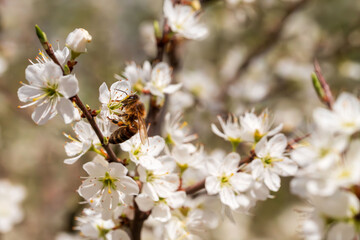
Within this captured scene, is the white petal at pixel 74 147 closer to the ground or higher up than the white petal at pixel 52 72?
closer to the ground

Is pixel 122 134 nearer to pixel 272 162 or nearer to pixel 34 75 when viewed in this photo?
pixel 34 75

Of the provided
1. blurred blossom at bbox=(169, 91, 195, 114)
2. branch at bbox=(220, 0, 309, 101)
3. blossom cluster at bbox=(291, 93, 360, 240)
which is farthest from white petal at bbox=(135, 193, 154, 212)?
branch at bbox=(220, 0, 309, 101)

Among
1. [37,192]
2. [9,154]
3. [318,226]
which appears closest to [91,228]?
[318,226]

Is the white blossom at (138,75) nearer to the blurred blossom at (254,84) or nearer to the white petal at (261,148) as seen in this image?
the white petal at (261,148)

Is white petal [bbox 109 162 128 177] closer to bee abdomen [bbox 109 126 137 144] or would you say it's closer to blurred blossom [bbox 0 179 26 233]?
bee abdomen [bbox 109 126 137 144]

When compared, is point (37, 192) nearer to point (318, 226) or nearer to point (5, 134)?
point (5, 134)

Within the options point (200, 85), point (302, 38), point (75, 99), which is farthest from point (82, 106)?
point (302, 38)

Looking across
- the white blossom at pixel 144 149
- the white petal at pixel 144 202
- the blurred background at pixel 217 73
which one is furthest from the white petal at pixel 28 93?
the blurred background at pixel 217 73
